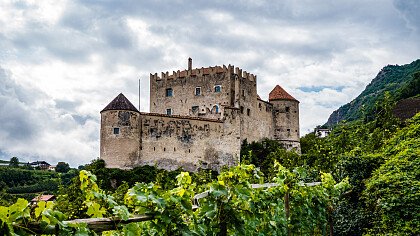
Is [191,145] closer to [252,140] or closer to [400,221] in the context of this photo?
[252,140]

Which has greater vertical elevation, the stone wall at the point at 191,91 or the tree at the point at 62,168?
the stone wall at the point at 191,91

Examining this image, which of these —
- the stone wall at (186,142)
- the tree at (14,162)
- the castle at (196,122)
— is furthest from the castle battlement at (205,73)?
the tree at (14,162)

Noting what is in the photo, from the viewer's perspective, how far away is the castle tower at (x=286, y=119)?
56375mm

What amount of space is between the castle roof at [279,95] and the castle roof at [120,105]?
19.7m

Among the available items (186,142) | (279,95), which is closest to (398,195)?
(186,142)

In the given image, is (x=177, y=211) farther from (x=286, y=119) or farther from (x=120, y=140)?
(x=286, y=119)

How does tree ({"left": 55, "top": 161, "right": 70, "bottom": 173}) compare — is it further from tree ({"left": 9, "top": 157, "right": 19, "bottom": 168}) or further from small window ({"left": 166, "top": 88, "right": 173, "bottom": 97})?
small window ({"left": 166, "top": 88, "right": 173, "bottom": 97})

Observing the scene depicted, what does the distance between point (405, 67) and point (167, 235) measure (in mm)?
136226

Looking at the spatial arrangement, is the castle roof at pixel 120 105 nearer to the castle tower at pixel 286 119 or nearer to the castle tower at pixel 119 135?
the castle tower at pixel 119 135

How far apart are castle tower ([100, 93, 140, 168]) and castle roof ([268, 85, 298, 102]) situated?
1975 centimetres

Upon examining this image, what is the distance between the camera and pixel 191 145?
45938mm

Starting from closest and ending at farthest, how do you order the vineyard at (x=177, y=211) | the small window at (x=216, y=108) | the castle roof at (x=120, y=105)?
the vineyard at (x=177, y=211) → the castle roof at (x=120, y=105) → the small window at (x=216, y=108)

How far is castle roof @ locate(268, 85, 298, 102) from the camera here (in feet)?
189

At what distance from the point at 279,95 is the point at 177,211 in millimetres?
53545
